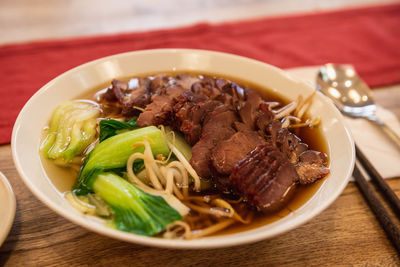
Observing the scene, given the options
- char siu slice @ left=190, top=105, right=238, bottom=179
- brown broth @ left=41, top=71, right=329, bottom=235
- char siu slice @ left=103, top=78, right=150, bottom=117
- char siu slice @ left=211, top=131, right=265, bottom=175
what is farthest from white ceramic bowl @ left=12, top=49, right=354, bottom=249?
char siu slice @ left=190, top=105, right=238, bottom=179

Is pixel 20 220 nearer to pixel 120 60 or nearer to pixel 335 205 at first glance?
pixel 120 60

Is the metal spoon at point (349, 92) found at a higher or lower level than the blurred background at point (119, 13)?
lower

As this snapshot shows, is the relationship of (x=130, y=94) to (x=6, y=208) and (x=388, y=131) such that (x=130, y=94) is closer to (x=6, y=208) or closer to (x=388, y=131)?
(x=6, y=208)

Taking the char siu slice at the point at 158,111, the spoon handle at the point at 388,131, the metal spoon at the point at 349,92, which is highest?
the char siu slice at the point at 158,111

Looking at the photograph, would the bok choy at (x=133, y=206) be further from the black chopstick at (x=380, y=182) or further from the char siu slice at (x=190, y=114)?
the black chopstick at (x=380, y=182)

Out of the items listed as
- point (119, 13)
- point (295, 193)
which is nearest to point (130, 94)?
point (295, 193)

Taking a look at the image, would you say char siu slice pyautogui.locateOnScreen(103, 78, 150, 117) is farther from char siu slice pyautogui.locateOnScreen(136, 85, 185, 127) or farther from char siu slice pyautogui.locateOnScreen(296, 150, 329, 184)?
char siu slice pyautogui.locateOnScreen(296, 150, 329, 184)

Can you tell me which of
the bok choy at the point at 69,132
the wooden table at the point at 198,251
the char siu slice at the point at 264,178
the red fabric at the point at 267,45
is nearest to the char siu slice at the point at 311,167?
the char siu slice at the point at 264,178
